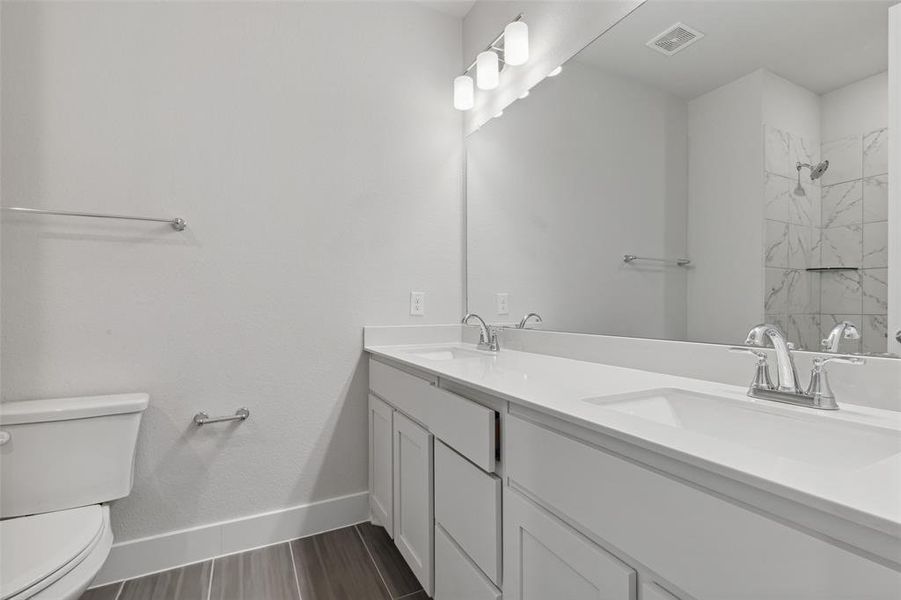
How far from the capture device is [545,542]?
0.81 m

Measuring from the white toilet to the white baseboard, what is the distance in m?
0.32

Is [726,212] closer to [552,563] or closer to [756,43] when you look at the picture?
[756,43]

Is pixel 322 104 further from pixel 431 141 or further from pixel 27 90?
pixel 27 90

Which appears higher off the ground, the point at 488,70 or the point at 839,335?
the point at 488,70

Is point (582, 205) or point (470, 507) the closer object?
point (470, 507)

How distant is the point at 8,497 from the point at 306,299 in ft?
3.39

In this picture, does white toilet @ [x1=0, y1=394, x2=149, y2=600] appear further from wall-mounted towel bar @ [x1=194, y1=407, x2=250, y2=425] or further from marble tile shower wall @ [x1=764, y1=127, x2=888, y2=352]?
marble tile shower wall @ [x1=764, y1=127, x2=888, y2=352]

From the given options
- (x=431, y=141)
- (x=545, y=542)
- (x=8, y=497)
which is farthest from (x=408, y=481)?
(x=431, y=141)

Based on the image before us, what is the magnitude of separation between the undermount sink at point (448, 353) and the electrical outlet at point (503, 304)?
0.72ft

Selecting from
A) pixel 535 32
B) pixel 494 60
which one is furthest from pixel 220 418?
pixel 535 32

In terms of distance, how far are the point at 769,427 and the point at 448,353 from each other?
4.09 ft

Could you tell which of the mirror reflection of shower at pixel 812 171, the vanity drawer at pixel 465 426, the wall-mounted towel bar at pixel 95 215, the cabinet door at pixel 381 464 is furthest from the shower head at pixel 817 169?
the wall-mounted towel bar at pixel 95 215

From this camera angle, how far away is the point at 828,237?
2.82ft

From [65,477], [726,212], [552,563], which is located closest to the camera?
[552,563]
